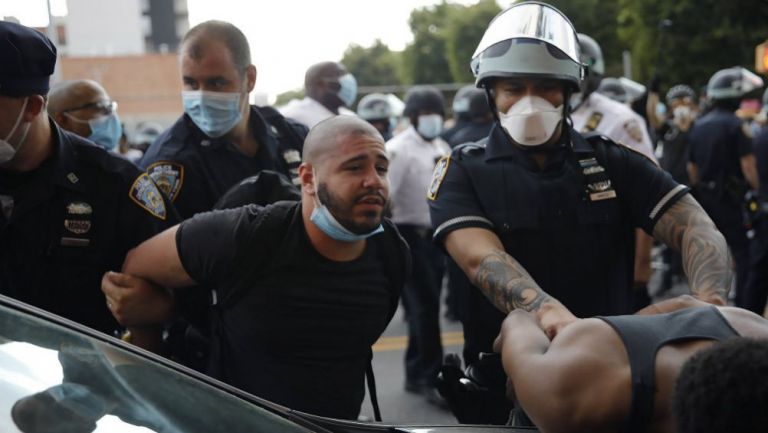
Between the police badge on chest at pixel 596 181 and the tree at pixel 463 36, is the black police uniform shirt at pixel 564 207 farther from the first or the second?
the tree at pixel 463 36

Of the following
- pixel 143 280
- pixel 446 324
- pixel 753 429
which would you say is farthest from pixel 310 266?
pixel 446 324

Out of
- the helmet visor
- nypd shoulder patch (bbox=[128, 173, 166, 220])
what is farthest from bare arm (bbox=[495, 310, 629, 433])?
nypd shoulder patch (bbox=[128, 173, 166, 220])

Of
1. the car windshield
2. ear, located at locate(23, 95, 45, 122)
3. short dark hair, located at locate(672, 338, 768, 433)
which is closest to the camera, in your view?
short dark hair, located at locate(672, 338, 768, 433)

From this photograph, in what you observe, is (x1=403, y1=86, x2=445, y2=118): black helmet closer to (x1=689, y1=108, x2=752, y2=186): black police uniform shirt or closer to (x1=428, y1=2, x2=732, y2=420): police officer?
(x1=689, y1=108, x2=752, y2=186): black police uniform shirt

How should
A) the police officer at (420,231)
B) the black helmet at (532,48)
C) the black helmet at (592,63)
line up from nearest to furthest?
the black helmet at (532,48)
the black helmet at (592,63)
the police officer at (420,231)

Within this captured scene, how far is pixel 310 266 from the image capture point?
262 centimetres

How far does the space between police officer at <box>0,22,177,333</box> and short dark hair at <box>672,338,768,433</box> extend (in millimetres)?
1824

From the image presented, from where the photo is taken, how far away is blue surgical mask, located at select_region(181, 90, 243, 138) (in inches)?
134

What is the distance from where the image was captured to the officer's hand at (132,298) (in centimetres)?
255

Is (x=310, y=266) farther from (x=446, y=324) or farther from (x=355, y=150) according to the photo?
(x=446, y=324)

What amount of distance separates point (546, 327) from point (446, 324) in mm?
Answer: 6004

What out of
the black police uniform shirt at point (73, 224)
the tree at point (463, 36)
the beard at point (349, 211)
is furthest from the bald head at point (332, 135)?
the tree at point (463, 36)

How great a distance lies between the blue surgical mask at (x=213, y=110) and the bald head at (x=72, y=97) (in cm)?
111

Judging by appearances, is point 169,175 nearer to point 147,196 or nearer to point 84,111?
point 147,196
